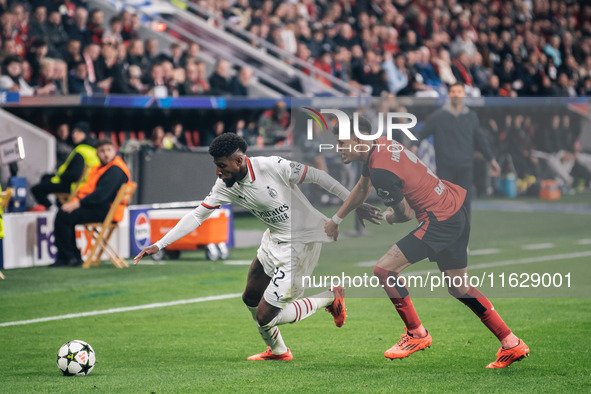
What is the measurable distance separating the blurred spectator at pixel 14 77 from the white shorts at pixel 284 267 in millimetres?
10526

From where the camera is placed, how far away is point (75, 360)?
7.31 meters

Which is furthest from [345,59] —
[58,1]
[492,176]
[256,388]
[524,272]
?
[256,388]

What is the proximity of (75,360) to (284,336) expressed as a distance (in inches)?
90.8

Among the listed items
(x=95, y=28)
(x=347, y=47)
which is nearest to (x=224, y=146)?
(x=95, y=28)

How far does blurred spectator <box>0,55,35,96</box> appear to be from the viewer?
17016mm

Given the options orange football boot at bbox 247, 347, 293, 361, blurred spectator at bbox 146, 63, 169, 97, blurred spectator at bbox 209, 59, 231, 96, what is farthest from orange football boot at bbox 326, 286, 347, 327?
blurred spectator at bbox 209, 59, 231, 96

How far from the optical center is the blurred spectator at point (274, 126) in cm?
2052

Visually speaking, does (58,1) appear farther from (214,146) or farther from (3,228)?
(214,146)

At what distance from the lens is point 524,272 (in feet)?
28.9

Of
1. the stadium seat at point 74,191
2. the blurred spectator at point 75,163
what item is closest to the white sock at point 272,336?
the stadium seat at point 74,191

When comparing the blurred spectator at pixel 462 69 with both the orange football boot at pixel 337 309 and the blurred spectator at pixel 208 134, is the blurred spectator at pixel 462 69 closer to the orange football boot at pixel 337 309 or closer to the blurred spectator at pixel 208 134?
the blurred spectator at pixel 208 134

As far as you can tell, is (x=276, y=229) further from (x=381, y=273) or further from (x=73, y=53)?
(x=73, y=53)

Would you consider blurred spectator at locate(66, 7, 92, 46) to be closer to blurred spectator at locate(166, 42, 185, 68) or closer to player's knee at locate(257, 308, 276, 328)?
blurred spectator at locate(166, 42, 185, 68)

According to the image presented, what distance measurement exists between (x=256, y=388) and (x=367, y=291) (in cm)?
173
